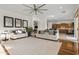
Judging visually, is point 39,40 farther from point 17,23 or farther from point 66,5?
point 66,5

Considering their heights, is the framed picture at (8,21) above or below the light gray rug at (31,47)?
above

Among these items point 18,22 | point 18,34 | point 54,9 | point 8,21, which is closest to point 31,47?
point 18,34

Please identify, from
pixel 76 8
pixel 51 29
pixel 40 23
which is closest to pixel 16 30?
pixel 40 23

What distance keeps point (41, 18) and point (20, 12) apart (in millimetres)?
482

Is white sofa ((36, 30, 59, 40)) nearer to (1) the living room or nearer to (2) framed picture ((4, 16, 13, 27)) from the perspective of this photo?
(1) the living room

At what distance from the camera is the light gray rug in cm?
223

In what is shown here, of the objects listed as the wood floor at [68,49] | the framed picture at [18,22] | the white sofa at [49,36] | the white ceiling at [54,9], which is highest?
the white ceiling at [54,9]

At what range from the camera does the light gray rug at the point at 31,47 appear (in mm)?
2232

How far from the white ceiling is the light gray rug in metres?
0.60

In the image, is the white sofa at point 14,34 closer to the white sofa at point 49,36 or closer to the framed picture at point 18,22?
the framed picture at point 18,22

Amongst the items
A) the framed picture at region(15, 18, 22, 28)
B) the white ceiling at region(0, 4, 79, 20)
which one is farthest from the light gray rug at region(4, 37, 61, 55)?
the white ceiling at region(0, 4, 79, 20)

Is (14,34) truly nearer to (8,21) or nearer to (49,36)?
(8,21)

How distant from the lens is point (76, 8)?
7.34 ft

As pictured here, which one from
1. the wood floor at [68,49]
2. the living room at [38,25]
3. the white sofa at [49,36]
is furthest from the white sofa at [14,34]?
the wood floor at [68,49]
